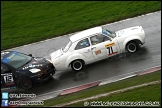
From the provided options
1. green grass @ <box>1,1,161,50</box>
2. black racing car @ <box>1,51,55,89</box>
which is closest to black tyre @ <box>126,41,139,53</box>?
black racing car @ <box>1,51,55,89</box>

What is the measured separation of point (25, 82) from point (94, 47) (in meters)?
3.31

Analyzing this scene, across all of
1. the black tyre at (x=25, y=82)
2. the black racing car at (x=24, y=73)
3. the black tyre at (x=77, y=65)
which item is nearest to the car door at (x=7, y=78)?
the black racing car at (x=24, y=73)

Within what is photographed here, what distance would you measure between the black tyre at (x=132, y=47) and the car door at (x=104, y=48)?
24.0 inches

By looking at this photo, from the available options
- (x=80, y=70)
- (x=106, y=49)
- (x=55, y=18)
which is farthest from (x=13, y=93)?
(x=55, y=18)

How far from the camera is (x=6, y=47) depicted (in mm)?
21703

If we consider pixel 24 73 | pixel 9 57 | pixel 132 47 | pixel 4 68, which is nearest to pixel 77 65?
pixel 24 73

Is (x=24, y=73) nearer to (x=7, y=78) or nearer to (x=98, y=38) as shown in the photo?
(x=7, y=78)

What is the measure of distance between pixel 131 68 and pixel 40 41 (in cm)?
812

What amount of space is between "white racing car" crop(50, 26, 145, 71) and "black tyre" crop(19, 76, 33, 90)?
137cm

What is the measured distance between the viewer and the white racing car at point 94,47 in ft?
51.5

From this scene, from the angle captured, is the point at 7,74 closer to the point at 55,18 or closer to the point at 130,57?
the point at 130,57

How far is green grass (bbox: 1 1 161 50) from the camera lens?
22.0 metres

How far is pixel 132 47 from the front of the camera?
16000 mm

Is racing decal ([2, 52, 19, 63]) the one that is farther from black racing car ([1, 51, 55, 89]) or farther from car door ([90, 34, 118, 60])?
car door ([90, 34, 118, 60])
